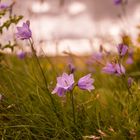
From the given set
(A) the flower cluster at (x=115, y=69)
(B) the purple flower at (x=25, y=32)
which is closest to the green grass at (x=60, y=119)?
(A) the flower cluster at (x=115, y=69)

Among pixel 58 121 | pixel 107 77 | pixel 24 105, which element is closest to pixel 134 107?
pixel 58 121

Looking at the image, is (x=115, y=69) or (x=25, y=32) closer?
Result: (x=25, y=32)

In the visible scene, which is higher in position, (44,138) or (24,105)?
(24,105)

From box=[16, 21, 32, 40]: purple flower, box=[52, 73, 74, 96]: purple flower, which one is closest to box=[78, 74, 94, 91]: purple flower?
box=[52, 73, 74, 96]: purple flower

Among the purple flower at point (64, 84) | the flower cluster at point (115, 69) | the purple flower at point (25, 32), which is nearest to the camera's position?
the purple flower at point (64, 84)

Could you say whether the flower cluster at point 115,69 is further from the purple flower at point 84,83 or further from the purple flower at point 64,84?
the purple flower at point 64,84

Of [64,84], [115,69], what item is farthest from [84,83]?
[115,69]

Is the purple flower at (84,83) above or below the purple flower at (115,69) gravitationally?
below

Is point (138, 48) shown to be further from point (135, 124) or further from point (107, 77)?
point (135, 124)

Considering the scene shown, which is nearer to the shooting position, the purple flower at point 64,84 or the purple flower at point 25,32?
the purple flower at point 64,84

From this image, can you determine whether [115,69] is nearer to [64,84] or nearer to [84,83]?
[84,83]

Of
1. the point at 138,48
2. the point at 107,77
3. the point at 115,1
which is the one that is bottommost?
the point at 107,77
